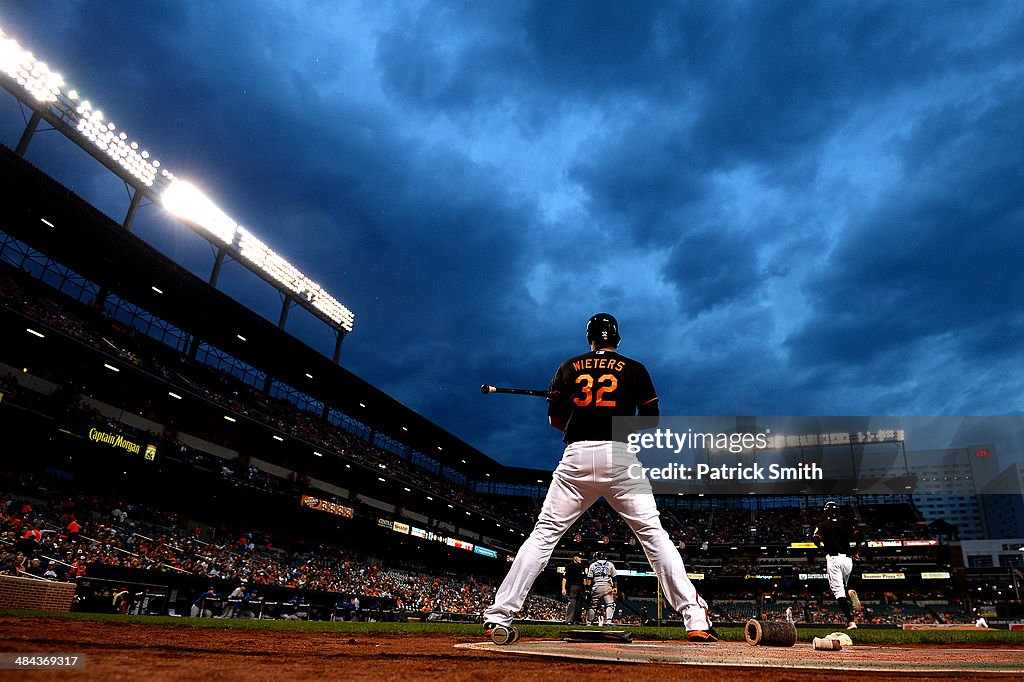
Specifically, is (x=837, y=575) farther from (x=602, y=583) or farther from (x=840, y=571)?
(x=602, y=583)

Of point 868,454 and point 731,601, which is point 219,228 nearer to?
point 731,601

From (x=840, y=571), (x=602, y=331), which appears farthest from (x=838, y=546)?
(x=602, y=331)

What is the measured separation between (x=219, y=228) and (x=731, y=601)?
173ft

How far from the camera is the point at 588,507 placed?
14.7 feet

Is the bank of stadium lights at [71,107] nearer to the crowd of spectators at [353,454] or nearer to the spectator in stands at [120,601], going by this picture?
the crowd of spectators at [353,454]

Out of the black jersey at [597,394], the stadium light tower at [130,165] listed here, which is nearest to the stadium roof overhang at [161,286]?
the stadium light tower at [130,165]

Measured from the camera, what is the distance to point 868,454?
64.2 metres

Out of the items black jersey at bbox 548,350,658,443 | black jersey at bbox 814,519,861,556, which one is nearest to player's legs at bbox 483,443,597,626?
black jersey at bbox 548,350,658,443

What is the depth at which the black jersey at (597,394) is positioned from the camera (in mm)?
4746

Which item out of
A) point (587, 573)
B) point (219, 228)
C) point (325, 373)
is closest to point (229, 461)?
point (325, 373)

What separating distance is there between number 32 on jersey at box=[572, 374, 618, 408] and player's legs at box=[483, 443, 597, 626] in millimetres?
401

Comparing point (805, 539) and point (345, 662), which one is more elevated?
point (805, 539)

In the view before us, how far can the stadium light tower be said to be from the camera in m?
24.2

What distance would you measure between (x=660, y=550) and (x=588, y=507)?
0.65 meters
